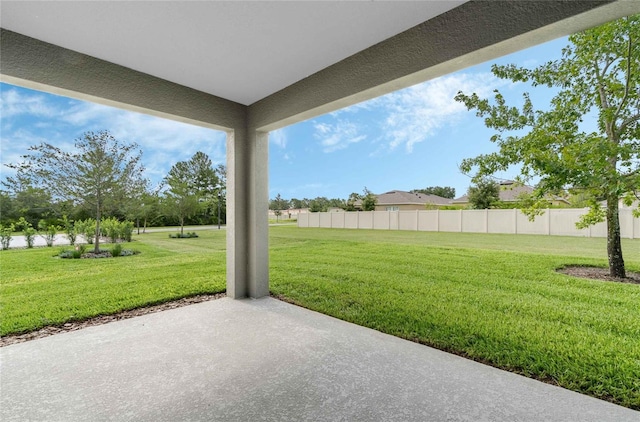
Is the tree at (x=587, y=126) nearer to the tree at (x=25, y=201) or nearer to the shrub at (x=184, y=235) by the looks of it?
the tree at (x=25, y=201)

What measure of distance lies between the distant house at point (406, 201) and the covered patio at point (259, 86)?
227 inches

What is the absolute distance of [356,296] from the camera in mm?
3707

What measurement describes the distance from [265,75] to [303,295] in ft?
8.98

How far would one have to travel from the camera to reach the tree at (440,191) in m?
7.00

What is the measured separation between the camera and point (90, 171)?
552 cm

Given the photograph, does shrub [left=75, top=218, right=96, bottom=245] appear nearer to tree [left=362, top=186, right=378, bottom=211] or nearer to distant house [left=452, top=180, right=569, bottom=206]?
tree [left=362, top=186, right=378, bottom=211]

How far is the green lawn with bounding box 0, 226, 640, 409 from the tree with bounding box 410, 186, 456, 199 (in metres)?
1.17

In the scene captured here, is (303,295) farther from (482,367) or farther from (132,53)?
(132,53)

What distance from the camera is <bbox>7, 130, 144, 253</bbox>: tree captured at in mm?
4832

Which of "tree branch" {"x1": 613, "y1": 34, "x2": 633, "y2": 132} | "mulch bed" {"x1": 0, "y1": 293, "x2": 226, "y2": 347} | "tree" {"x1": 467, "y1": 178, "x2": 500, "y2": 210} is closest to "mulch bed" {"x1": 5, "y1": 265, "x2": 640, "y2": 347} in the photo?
"mulch bed" {"x1": 0, "y1": 293, "x2": 226, "y2": 347}

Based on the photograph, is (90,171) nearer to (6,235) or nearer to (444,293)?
(6,235)

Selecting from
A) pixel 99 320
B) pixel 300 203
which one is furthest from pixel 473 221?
pixel 99 320

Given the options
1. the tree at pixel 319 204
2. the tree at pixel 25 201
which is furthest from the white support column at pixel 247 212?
the tree at pixel 319 204

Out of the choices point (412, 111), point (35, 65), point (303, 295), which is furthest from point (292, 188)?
point (35, 65)
